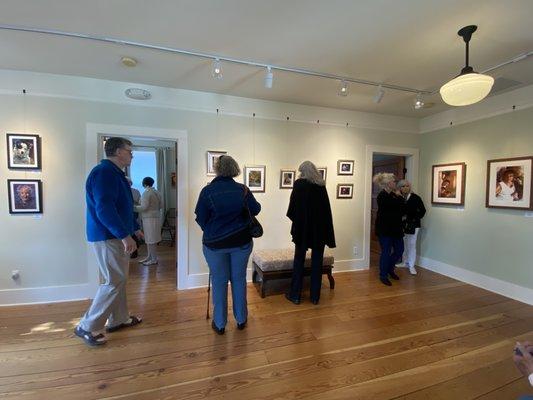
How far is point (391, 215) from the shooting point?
3.55 meters

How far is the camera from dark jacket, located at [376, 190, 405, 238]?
11.6 feet

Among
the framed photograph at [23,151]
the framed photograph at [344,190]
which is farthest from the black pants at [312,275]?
the framed photograph at [23,151]

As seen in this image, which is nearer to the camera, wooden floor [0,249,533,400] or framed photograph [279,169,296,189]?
wooden floor [0,249,533,400]

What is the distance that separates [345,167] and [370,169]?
47 cm

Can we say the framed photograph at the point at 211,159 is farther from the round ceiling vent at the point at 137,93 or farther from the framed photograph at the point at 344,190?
the framed photograph at the point at 344,190

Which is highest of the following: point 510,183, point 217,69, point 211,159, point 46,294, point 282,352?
point 217,69

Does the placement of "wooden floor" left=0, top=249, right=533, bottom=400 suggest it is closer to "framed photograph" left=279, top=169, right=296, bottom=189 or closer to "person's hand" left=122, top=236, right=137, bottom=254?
"person's hand" left=122, top=236, right=137, bottom=254

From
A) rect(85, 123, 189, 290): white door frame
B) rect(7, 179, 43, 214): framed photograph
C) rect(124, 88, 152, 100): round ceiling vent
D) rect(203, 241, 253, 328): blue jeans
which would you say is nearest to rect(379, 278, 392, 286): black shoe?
rect(203, 241, 253, 328): blue jeans

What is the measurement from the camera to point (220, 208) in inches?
83.2

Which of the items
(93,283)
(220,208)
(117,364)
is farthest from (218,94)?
(117,364)

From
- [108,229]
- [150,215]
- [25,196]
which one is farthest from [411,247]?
[25,196]

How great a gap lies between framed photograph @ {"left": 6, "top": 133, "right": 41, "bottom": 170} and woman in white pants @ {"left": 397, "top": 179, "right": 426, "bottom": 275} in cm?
482

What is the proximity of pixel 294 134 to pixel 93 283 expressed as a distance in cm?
322

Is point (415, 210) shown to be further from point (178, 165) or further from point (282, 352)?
point (178, 165)
